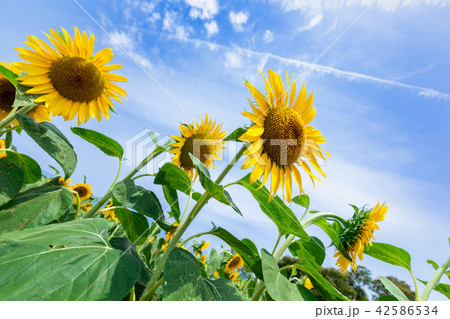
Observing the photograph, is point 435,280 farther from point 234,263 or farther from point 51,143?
point 234,263

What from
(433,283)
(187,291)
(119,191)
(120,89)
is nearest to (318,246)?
(433,283)

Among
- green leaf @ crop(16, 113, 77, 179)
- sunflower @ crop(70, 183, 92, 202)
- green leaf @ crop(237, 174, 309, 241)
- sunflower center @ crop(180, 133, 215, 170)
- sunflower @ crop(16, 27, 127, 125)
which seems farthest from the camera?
sunflower @ crop(70, 183, 92, 202)

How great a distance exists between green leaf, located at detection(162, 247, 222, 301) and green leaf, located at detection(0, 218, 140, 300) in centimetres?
12

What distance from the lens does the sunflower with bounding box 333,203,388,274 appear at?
2307mm

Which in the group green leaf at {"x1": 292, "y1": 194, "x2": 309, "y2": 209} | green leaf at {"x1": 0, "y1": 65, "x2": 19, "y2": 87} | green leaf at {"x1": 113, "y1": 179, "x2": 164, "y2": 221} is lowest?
green leaf at {"x1": 113, "y1": 179, "x2": 164, "y2": 221}

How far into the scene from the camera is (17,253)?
1.06 m

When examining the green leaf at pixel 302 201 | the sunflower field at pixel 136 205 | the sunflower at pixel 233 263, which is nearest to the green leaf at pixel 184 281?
the sunflower field at pixel 136 205

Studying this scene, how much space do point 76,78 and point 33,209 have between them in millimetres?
1055

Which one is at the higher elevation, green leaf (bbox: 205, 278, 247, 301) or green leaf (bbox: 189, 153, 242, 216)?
green leaf (bbox: 189, 153, 242, 216)

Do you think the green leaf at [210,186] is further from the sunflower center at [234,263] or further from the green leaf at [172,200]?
the sunflower center at [234,263]

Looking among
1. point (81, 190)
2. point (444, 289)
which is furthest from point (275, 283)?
point (81, 190)

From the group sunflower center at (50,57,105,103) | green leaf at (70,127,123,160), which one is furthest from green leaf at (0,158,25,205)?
sunflower center at (50,57,105,103)

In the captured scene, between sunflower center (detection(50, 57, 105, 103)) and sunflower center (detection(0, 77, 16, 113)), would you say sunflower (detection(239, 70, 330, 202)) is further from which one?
sunflower center (detection(0, 77, 16, 113))
